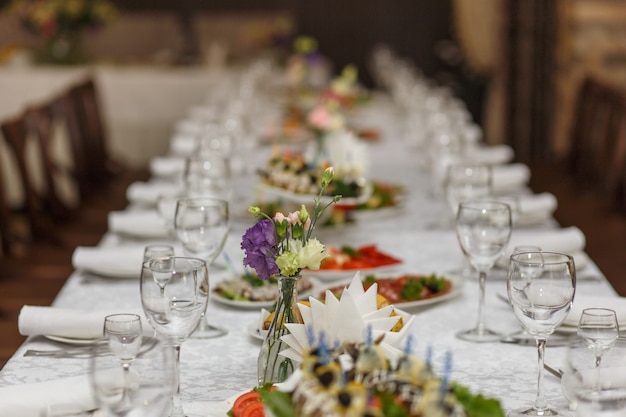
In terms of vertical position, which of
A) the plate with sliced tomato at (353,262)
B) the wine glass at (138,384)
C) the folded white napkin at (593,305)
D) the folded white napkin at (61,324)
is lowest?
the folded white napkin at (61,324)

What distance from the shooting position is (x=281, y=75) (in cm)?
853

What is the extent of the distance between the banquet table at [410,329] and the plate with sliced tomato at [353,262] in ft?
0.18

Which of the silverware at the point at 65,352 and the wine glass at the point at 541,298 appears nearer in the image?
the wine glass at the point at 541,298

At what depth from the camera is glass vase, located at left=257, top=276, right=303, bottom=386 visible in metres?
1.66

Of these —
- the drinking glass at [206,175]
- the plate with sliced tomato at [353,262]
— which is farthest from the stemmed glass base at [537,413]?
the drinking glass at [206,175]

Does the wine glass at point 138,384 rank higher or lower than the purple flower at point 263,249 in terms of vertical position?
lower

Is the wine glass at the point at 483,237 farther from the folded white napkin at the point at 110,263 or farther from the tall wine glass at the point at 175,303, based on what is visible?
the folded white napkin at the point at 110,263

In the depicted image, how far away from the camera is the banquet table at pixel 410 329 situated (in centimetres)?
178

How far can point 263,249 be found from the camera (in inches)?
64.7

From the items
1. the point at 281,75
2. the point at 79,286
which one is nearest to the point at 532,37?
the point at 281,75

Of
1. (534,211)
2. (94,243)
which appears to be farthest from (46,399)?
(94,243)

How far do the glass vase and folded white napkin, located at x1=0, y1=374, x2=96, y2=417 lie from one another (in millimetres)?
279

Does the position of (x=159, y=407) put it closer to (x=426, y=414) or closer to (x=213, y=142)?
(x=426, y=414)

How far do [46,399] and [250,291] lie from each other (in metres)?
0.75
